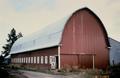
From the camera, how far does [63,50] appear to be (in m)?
37.5

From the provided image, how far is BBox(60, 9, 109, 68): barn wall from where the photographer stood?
3809 cm

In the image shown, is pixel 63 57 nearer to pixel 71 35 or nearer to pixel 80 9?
pixel 71 35

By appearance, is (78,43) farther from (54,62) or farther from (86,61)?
(54,62)

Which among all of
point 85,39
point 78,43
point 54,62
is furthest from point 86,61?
point 54,62

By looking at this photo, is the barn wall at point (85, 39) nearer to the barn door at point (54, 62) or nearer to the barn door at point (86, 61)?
the barn door at point (86, 61)

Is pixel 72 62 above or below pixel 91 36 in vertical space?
below

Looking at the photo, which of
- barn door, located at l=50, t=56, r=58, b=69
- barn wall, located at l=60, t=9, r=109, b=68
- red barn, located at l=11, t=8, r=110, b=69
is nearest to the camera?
red barn, located at l=11, t=8, r=110, b=69

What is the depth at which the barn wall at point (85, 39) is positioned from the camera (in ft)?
125

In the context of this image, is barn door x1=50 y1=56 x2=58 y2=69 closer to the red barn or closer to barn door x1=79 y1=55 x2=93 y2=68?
the red barn

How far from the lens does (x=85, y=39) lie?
39.5 m

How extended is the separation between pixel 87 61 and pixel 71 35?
4614 mm

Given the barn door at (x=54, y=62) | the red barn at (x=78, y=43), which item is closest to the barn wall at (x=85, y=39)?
the red barn at (x=78, y=43)

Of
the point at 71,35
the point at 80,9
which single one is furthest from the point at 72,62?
→ the point at 80,9

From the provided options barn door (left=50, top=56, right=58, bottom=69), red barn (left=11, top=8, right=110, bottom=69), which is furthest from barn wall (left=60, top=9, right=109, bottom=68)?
barn door (left=50, top=56, right=58, bottom=69)
